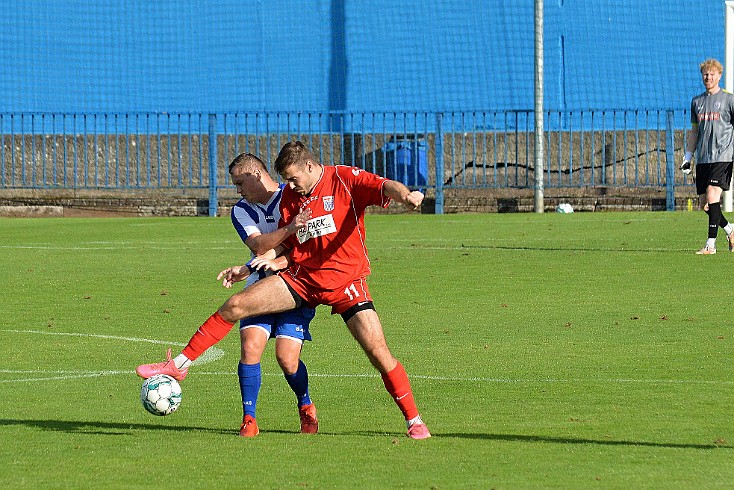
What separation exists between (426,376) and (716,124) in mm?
8129

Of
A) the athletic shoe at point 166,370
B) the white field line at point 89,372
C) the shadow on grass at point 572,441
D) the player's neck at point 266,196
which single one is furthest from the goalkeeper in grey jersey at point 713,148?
Result: the athletic shoe at point 166,370

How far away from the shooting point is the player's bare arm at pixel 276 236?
22.9 feet

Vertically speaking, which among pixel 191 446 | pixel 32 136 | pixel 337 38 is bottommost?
pixel 191 446

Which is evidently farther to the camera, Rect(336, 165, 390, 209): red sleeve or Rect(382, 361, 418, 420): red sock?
Rect(336, 165, 390, 209): red sleeve

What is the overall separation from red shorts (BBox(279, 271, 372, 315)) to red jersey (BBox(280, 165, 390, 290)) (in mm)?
24

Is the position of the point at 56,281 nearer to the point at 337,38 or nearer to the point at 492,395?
the point at 492,395

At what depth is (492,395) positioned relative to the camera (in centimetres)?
793

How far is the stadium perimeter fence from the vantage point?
2512cm

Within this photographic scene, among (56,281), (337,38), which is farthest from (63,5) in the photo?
(56,281)

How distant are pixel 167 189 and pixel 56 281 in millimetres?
11939

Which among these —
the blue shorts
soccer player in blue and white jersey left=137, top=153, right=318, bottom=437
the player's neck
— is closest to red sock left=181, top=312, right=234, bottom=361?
soccer player in blue and white jersey left=137, top=153, right=318, bottom=437

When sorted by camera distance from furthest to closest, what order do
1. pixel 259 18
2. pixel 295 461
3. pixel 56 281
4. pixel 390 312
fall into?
pixel 259 18 < pixel 56 281 < pixel 390 312 < pixel 295 461

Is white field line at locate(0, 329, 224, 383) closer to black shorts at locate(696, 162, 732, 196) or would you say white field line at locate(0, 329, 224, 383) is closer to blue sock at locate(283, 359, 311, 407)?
blue sock at locate(283, 359, 311, 407)

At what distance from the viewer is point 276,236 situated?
23.2ft
